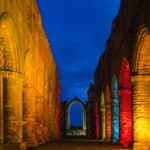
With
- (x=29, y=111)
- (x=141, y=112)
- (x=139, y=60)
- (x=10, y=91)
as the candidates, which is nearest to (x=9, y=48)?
(x=10, y=91)

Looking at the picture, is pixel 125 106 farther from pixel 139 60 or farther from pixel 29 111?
pixel 139 60

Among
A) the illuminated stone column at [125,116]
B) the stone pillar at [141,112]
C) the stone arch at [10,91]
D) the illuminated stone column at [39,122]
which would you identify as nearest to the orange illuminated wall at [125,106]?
the illuminated stone column at [125,116]

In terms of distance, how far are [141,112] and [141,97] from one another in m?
0.54

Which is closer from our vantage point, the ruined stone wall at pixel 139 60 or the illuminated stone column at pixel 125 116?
the ruined stone wall at pixel 139 60

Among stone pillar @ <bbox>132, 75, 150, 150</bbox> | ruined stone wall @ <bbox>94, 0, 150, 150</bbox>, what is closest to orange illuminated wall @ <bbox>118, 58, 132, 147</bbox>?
ruined stone wall @ <bbox>94, 0, 150, 150</bbox>

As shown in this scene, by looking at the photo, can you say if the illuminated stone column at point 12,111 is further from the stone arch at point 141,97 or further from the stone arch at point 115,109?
the stone arch at point 115,109

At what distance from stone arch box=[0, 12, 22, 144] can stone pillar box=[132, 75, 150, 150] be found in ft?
14.1

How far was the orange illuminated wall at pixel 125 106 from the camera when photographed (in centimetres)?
2128

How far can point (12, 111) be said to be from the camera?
14570mm

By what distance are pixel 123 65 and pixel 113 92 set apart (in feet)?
14.6

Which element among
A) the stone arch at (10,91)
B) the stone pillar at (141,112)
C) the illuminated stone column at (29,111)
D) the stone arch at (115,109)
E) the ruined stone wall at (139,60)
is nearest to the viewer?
the stone arch at (10,91)

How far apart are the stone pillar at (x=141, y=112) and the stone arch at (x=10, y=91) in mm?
4287

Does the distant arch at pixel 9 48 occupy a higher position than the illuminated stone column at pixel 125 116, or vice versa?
the distant arch at pixel 9 48

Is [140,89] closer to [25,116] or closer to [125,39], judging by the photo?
[125,39]
